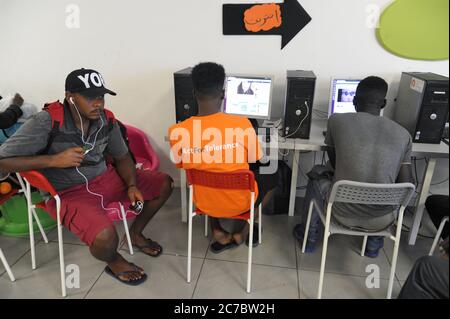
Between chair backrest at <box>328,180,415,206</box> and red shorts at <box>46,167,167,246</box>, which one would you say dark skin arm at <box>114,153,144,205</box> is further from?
chair backrest at <box>328,180,415,206</box>

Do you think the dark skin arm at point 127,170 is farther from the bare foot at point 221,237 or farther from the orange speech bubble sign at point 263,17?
the orange speech bubble sign at point 263,17

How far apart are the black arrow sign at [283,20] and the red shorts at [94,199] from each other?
4.16ft

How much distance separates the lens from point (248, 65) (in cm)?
259

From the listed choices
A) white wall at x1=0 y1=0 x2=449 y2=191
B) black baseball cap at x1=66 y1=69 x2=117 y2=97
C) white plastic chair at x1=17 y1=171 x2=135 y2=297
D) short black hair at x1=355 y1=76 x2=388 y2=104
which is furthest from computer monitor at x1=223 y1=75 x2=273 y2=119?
white plastic chair at x1=17 y1=171 x2=135 y2=297

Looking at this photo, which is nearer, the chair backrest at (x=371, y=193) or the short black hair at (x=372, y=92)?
the chair backrest at (x=371, y=193)

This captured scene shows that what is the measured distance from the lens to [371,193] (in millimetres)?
1545

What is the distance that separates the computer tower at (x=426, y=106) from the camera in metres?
2.02

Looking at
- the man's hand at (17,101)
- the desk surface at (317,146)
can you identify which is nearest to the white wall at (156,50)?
the man's hand at (17,101)

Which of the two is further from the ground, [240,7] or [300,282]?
[240,7]

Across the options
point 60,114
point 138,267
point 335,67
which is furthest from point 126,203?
point 335,67

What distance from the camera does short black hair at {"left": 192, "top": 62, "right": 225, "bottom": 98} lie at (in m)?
1.67

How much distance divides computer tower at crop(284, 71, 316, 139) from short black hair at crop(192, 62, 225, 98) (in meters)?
0.65

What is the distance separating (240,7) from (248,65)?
43 centimetres
